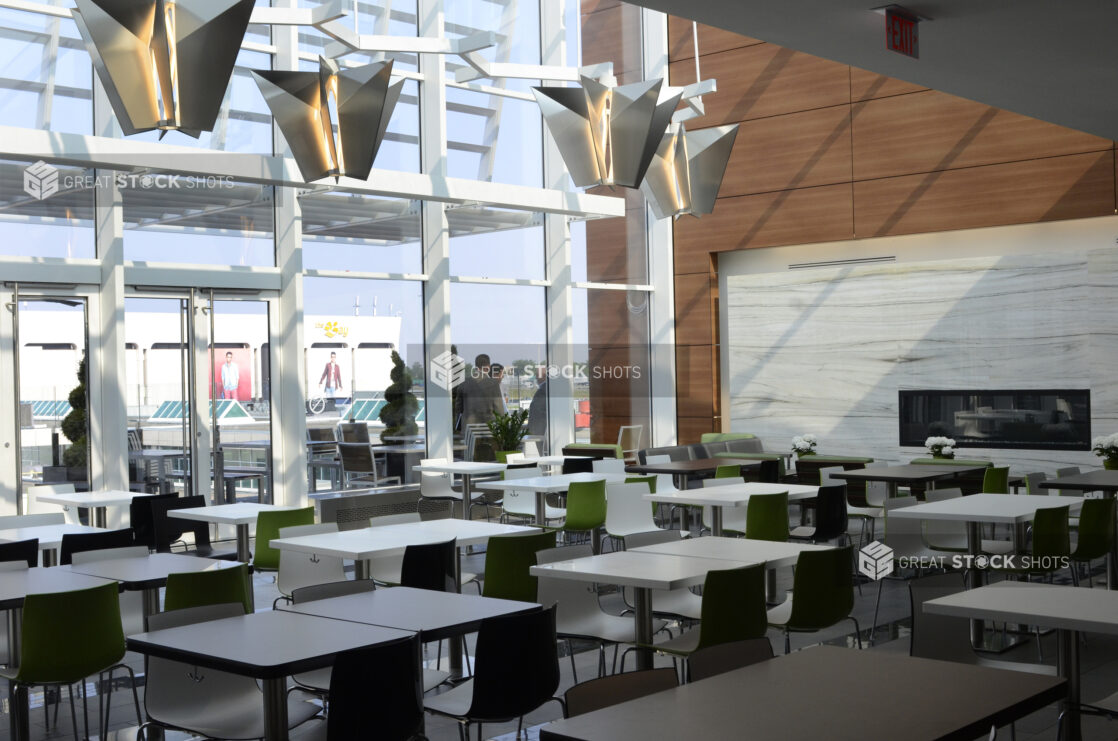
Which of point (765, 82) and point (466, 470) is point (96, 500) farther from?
point (765, 82)

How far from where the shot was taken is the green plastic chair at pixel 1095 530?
715 centimetres

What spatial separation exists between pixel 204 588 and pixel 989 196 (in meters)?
11.3

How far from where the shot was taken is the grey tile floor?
17.7ft

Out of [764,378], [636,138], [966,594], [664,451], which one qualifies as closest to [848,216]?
[764,378]

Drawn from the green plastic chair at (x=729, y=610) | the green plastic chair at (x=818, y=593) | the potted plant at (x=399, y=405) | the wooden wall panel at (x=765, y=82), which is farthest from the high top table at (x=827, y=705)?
the wooden wall panel at (x=765, y=82)

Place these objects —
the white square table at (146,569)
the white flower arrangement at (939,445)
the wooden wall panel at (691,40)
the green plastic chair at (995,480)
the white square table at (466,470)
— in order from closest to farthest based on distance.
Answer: the white square table at (146,569) < the green plastic chair at (995,480) < the white square table at (466,470) < the white flower arrangement at (939,445) < the wooden wall panel at (691,40)

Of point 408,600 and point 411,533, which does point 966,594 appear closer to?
point 408,600

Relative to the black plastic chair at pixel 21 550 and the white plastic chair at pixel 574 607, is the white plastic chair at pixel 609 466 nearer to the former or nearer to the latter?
the white plastic chair at pixel 574 607

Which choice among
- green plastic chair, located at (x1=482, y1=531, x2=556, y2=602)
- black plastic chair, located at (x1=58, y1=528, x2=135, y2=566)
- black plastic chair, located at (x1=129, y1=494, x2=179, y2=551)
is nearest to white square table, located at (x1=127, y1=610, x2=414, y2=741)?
green plastic chair, located at (x1=482, y1=531, x2=556, y2=602)

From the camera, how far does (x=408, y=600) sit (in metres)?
4.64

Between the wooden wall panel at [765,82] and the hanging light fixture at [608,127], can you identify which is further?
the wooden wall panel at [765,82]

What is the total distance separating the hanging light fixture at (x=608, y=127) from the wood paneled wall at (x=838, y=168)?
25.3 ft

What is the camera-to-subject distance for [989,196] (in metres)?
13.4

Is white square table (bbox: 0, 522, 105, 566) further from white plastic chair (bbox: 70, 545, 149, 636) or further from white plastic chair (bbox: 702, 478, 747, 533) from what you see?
white plastic chair (bbox: 702, 478, 747, 533)
